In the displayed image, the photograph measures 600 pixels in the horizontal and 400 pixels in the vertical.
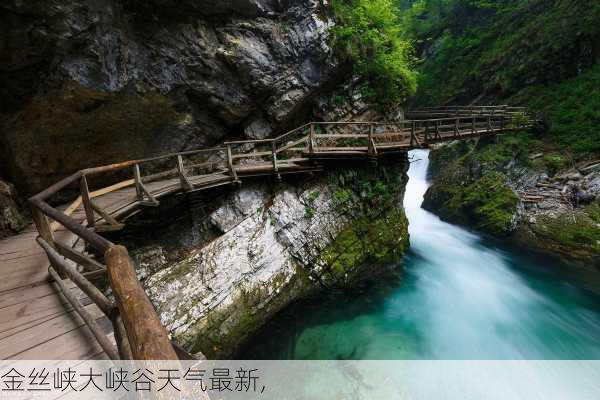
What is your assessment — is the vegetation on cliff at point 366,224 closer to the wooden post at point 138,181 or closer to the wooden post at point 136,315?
the wooden post at point 138,181

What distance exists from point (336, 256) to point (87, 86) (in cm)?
794

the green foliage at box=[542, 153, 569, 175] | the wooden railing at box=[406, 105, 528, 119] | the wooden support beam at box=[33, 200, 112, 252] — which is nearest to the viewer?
the wooden support beam at box=[33, 200, 112, 252]

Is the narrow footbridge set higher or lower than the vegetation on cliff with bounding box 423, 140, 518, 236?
higher

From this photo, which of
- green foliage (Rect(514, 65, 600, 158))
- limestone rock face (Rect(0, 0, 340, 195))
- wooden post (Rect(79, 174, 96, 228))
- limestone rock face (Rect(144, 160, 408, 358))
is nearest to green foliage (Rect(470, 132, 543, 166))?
green foliage (Rect(514, 65, 600, 158))

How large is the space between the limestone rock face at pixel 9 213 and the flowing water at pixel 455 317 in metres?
5.79

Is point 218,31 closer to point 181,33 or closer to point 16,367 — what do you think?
point 181,33

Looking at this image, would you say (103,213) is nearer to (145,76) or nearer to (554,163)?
(145,76)

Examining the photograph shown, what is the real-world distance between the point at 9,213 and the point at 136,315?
22.7ft

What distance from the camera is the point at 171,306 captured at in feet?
19.4

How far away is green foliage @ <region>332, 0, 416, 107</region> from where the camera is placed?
30.5 feet

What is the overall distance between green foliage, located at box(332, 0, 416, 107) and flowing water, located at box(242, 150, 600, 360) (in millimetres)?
6743

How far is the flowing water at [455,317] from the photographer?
639 centimetres

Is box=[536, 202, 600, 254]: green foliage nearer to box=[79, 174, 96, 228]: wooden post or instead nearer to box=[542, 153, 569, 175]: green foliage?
box=[542, 153, 569, 175]: green foliage

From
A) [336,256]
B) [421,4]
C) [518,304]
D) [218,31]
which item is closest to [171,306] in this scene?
[336,256]
